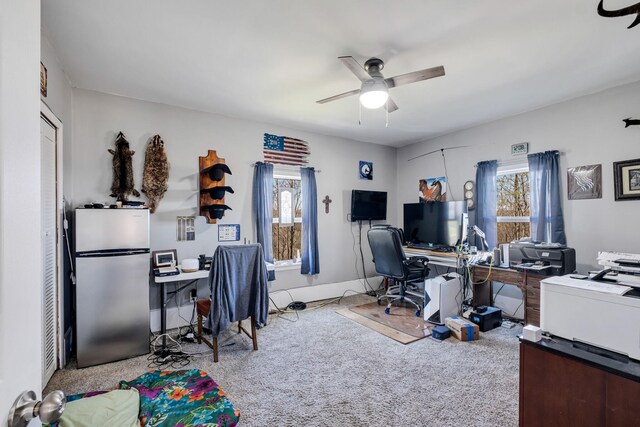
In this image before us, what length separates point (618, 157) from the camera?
3025mm

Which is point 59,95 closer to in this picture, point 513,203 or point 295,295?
point 295,295

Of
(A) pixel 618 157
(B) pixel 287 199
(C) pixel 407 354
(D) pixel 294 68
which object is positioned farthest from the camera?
(B) pixel 287 199

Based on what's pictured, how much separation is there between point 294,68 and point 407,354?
2.78 metres

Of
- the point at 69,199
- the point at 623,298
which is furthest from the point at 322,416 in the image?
the point at 69,199

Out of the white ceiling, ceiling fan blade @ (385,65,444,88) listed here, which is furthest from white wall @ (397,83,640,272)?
ceiling fan blade @ (385,65,444,88)

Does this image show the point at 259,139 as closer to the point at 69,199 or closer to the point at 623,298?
the point at 69,199

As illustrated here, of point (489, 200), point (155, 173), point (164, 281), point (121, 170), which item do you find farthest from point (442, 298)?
point (121, 170)

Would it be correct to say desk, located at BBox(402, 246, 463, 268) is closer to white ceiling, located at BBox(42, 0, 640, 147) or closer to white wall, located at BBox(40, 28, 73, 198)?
white ceiling, located at BBox(42, 0, 640, 147)

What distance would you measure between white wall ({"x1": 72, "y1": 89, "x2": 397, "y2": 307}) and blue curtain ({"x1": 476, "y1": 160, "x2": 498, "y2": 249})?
5.69 feet

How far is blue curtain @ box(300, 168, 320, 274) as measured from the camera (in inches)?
175

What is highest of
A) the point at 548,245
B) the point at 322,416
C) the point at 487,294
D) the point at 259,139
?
the point at 259,139

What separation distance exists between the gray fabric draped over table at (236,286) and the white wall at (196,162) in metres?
1.11

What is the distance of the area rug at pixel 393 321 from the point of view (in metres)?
3.25

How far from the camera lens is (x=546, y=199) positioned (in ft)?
11.4
